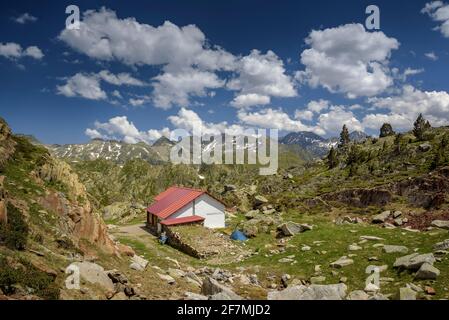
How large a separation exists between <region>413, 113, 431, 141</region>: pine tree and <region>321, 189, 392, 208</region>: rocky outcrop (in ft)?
103

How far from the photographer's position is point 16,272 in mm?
12898

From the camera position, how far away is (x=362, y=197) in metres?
56.8

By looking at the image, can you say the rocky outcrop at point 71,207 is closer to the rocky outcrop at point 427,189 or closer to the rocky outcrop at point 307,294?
the rocky outcrop at point 307,294

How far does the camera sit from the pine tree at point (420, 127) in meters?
81.1

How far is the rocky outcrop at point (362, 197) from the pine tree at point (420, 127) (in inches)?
1240

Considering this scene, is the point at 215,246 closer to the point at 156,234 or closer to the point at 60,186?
the point at 156,234

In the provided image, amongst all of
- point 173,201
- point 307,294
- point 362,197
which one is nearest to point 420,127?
point 362,197

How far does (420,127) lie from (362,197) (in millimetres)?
40712

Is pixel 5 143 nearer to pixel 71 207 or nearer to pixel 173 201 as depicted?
pixel 71 207

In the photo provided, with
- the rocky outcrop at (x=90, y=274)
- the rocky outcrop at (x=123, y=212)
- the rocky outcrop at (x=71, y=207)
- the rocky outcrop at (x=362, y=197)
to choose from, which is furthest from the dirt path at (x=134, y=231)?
the rocky outcrop at (x=362, y=197)

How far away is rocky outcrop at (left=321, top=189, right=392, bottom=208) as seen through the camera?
5353 centimetres

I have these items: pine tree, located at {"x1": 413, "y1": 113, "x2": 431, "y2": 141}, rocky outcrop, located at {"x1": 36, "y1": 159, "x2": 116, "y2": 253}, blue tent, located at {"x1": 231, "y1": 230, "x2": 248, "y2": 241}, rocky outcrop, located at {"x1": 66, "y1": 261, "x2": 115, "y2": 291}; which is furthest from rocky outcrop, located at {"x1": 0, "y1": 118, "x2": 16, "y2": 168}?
pine tree, located at {"x1": 413, "y1": 113, "x2": 431, "y2": 141}

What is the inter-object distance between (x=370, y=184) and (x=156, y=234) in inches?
1440
